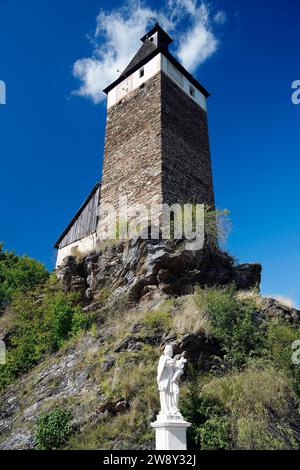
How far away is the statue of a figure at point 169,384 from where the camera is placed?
6.91 metres

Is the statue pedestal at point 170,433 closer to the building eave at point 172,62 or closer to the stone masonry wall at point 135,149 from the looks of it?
the stone masonry wall at point 135,149

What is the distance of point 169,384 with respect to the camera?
7.13 meters

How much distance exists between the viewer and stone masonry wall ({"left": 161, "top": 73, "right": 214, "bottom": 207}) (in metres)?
15.5

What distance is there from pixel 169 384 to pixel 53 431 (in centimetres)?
258

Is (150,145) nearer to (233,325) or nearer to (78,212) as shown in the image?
(78,212)

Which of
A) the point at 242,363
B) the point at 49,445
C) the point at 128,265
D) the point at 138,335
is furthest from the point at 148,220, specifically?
the point at 49,445

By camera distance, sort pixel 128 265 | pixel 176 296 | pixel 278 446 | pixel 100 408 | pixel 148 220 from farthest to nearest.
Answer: pixel 148 220, pixel 128 265, pixel 176 296, pixel 100 408, pixel 278 446

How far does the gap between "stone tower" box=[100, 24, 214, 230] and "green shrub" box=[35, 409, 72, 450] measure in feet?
27.9

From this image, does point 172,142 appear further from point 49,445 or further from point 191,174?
point 49,445

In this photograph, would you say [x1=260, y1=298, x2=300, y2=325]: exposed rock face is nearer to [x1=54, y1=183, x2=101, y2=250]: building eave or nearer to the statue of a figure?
the statue of a figure

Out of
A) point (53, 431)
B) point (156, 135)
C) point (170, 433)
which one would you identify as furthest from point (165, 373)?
point (156, 135)

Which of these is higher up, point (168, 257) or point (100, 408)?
point (168, 257)

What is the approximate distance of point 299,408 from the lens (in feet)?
26.9
